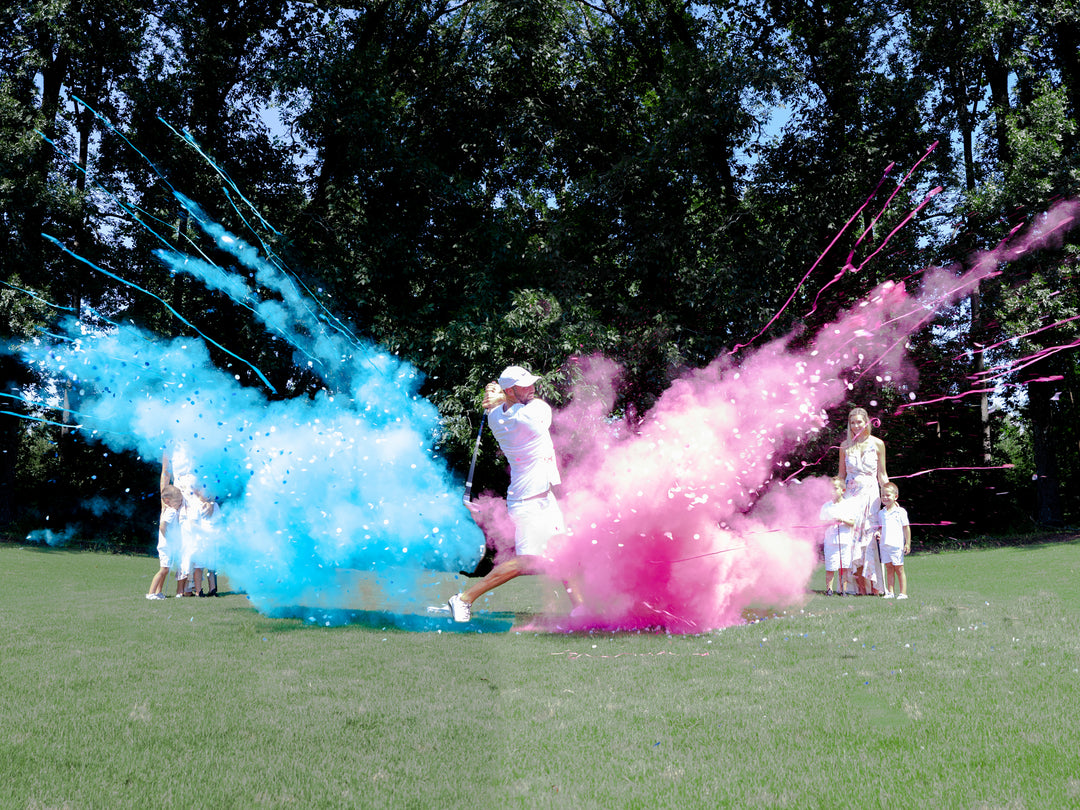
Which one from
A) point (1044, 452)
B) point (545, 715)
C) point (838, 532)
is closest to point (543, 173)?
point (838, 532)

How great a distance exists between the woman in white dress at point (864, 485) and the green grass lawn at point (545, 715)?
8.33 ft

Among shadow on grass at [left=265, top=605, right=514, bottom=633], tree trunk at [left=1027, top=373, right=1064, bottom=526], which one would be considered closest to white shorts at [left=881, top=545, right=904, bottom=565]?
shadow on grass at [left=265, top=605, right=514, bottom=633]

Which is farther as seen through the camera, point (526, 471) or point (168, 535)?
point (168, 535)

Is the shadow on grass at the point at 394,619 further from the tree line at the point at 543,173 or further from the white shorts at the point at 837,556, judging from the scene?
the tree line at the point at 543,173

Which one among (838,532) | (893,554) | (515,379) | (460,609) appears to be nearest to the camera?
(515,379)

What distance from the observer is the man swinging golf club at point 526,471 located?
295 inches

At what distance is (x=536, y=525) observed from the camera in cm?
757

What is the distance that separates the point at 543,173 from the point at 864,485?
12339 millimetres

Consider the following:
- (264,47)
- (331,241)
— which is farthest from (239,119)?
(331,241)

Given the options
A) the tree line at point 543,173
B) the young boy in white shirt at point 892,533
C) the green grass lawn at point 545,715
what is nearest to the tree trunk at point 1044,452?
the tree line at point 543,173

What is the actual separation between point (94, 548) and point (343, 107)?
12616 mm

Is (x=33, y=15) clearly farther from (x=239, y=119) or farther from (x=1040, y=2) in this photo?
(x=1040, y=2)

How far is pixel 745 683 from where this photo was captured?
5.16 meters

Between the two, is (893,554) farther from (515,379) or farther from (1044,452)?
(1044,452)
